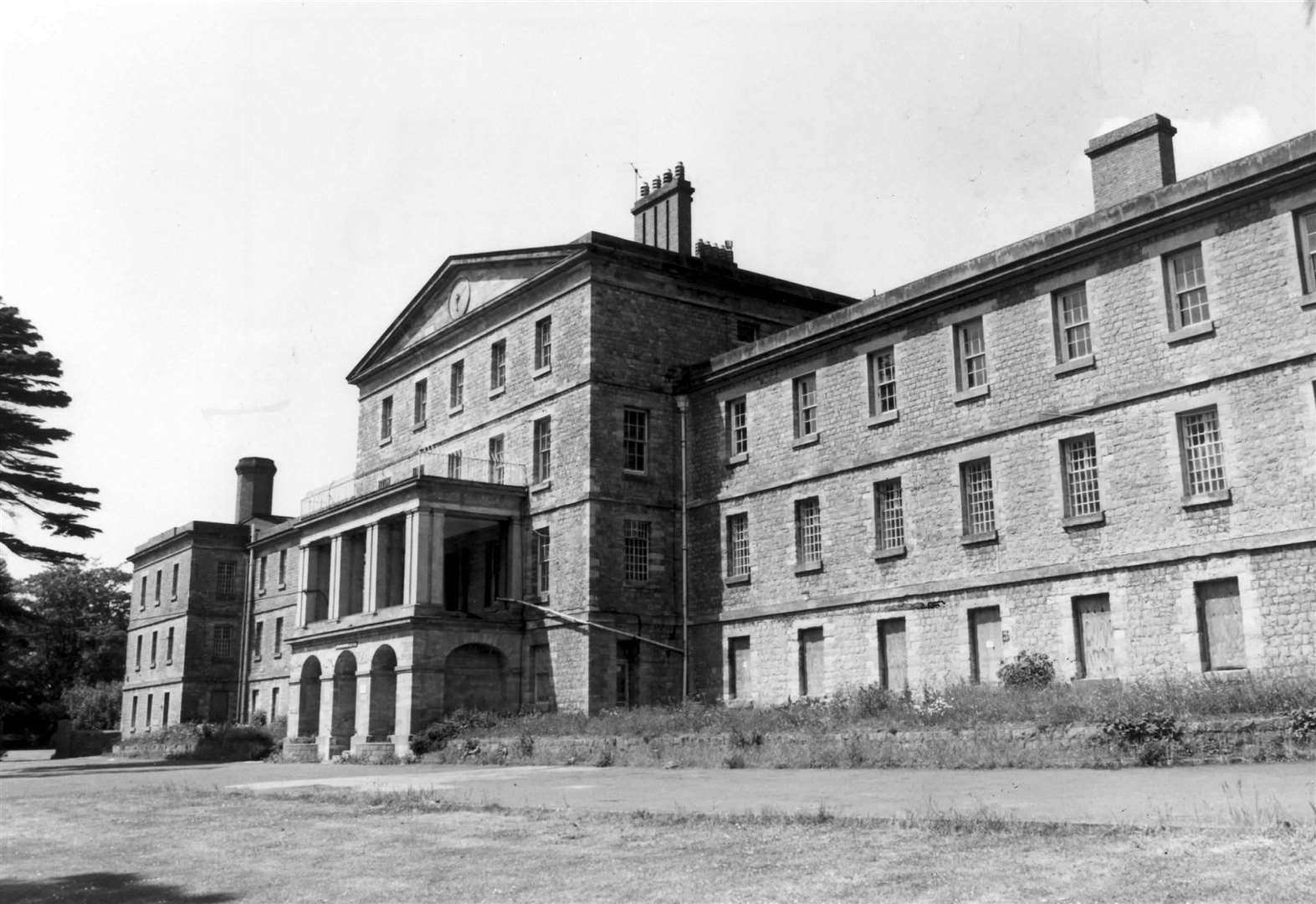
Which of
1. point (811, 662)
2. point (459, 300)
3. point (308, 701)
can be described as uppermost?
point (459, 300)

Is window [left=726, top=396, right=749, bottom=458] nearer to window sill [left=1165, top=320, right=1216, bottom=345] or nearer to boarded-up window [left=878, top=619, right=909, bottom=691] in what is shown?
boarded-up window [left=878, top=619, right=909, bottom=691]

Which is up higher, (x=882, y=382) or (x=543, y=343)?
(x=543, y=343)

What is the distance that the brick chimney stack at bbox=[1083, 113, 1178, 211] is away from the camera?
26094 millimetres

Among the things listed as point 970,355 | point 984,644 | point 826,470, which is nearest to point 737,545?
point 826,470

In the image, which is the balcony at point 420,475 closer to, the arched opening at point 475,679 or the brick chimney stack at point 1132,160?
the arched opening at point 475,679

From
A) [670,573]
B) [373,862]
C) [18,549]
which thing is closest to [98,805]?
[373,862]

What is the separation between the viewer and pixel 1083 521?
2491 cm

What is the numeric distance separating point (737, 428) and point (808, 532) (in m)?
4.22

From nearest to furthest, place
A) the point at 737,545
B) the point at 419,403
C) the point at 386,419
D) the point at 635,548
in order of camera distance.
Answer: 1. the point at 737,545
2. the point at 635,548
3. the point at 419,403
4. the point at 386,419

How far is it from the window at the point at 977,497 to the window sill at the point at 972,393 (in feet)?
4.50

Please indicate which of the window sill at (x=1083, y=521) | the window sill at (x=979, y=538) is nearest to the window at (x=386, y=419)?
the window sill at (x=979, y=538)

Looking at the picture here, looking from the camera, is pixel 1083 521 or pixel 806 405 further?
pixel 806 405

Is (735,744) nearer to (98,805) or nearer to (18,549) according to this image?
(98,805)

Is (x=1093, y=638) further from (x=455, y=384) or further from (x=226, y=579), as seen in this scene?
(x=226, y=579)
